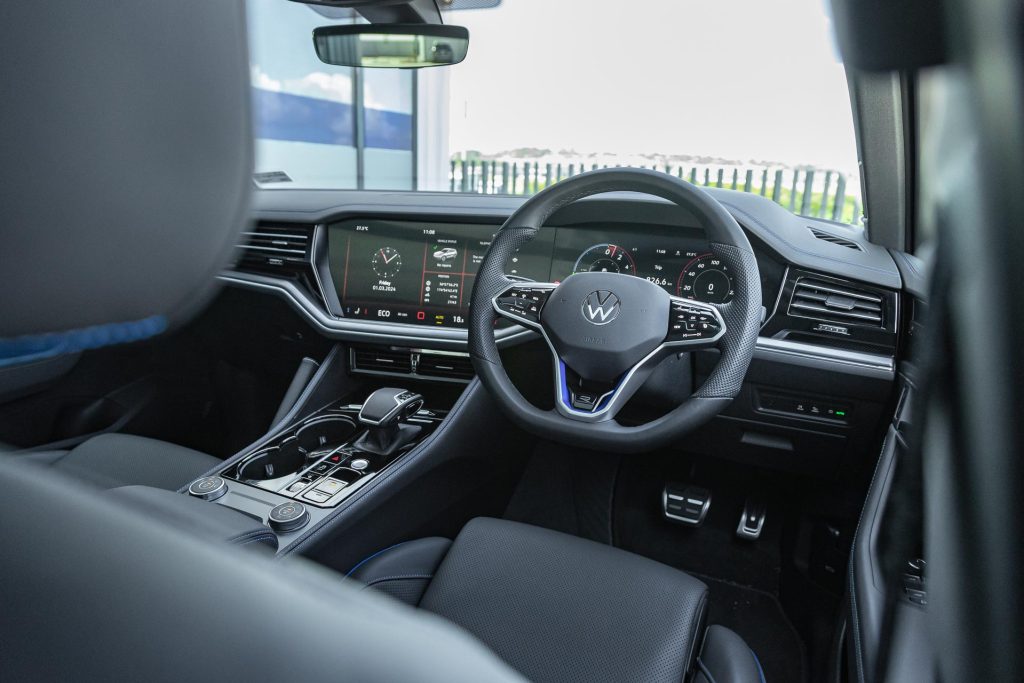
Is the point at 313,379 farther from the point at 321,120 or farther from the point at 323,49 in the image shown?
the point at 321,120

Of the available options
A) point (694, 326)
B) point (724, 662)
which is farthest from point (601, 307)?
point (724, 662)

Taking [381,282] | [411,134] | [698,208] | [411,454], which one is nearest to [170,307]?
[698,208]

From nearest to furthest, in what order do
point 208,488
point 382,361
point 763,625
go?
point 208,488 → point 763,625 → point 382,361

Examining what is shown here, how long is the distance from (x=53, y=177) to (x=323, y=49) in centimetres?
221

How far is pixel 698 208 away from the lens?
149cm

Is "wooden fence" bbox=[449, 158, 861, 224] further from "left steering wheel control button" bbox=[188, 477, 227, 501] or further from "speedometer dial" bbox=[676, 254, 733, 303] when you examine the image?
"left steering wheel control button" bbox=[188, 477, 227, 501]

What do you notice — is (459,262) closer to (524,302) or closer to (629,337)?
(524,302)

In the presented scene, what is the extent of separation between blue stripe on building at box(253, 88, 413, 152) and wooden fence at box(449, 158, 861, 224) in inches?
35.3

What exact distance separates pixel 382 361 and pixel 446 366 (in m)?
0.23

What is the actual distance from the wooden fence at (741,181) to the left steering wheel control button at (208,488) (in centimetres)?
98

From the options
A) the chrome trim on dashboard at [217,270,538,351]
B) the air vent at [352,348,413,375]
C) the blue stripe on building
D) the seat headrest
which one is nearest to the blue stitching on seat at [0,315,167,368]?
the seat headrest

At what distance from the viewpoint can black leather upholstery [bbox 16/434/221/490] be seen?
1867 mm

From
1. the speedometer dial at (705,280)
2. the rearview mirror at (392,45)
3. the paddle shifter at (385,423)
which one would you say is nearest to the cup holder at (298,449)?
the paddle shifter at (385,423)

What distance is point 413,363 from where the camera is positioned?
2.23m
